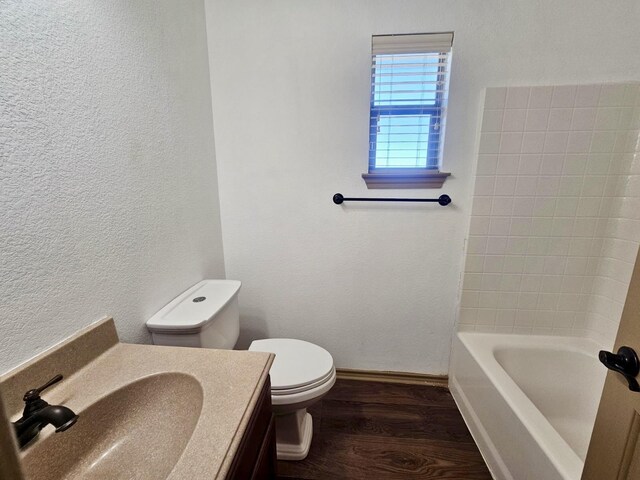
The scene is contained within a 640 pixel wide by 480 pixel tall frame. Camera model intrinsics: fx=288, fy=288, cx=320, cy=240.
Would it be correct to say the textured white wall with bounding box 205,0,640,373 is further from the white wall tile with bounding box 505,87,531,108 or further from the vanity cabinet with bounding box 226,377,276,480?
the vanity cabinet with bounding box 226,377,276,480

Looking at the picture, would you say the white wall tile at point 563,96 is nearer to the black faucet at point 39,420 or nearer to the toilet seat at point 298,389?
the toilet seat at point 298,389

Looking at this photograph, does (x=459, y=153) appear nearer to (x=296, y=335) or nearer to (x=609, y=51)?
(x=609, y=51)

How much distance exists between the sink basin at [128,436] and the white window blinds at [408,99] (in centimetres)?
136

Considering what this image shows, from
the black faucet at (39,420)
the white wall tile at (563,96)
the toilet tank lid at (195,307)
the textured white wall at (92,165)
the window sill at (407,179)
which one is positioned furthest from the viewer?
the window sill at (407,179)

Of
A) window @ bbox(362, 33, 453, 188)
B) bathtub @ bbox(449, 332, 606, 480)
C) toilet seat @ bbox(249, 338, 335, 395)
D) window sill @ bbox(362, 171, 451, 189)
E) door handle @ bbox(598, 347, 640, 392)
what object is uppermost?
window @ bbox(362, 33, 453, 188)

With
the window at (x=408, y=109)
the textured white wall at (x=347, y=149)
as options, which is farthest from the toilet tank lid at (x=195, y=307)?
the window at (x=408, y=109)

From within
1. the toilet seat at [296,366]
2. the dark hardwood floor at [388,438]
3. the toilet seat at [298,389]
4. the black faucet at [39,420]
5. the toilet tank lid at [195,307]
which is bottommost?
the dark hardwood floor at [388,438]

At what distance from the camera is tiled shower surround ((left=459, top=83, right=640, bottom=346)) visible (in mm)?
1376

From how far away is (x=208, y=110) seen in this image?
1.55 meters

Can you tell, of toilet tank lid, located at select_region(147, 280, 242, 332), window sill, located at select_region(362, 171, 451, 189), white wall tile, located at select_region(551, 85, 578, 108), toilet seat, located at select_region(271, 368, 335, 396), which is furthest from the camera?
window sill, located at select_region(362, 171, 451, 189)

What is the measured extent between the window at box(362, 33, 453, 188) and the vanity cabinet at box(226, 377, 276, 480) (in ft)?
3.90

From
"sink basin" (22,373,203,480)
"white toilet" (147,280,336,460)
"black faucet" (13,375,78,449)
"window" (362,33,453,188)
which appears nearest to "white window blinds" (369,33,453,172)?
"window" (362,33,453,188)

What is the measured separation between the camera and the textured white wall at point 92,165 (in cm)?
67

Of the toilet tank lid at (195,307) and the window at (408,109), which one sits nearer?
the toilet tank lid at (195,307)
